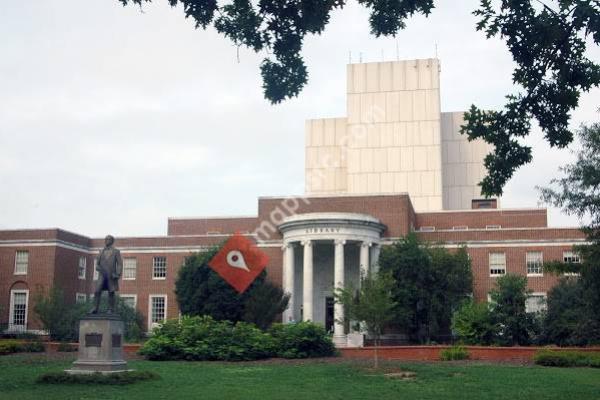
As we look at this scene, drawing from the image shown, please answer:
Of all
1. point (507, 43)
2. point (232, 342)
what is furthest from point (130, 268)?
point (507, 43)

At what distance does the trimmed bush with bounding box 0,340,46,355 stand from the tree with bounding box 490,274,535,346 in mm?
22410

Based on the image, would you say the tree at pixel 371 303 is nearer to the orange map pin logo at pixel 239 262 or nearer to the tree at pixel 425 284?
the tree at pixel 425 284

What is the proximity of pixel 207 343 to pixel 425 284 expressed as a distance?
17657 millimetres

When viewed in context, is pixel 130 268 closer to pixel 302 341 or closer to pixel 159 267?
pixel 159 267

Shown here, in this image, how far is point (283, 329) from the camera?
104 feet

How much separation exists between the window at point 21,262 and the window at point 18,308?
1464 millimetres

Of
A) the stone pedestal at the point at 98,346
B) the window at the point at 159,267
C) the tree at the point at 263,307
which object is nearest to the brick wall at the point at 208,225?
the window at the point at 159,267

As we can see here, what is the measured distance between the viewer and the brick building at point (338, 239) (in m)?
A: 47.8

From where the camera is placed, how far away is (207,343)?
100 ft

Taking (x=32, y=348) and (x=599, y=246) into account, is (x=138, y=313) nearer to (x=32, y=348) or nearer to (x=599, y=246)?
(x=32, y=348)

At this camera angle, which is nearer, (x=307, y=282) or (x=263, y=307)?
(x=263, y=307)

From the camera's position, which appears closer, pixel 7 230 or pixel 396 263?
pixel 396 263

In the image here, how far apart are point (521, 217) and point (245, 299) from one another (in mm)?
25379

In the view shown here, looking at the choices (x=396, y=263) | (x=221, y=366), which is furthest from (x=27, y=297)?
(x=221, y=366)
